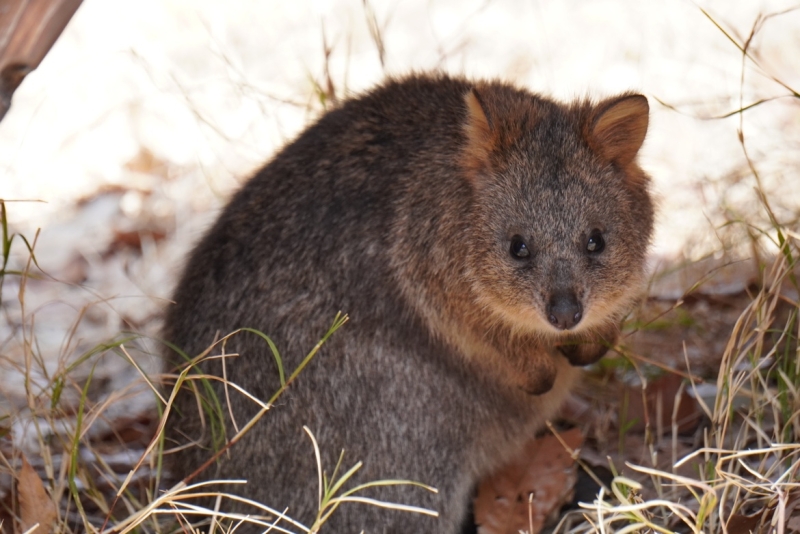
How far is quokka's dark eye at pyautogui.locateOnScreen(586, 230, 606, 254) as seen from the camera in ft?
12.3

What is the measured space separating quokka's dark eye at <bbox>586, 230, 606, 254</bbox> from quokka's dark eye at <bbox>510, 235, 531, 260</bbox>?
0.24 m

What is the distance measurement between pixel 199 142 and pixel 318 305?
367cm

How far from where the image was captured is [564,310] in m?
3.58

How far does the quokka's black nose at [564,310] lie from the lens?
11.8 feet

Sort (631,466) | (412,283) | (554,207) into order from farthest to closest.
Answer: (412,283) < (554,207) < (631,466)

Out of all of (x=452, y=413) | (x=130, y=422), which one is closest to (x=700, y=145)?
(x=452, y=413)

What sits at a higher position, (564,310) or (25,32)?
(564,310)

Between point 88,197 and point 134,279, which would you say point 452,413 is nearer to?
point 134,279

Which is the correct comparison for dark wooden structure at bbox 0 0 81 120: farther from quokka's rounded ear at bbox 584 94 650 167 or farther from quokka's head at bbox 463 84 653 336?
quokka's rounded ear at bbox 584 94 650 167

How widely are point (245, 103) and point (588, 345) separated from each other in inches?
163

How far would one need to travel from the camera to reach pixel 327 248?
13.4 ft

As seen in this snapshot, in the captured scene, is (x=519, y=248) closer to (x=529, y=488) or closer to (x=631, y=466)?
(x=631, y=466)

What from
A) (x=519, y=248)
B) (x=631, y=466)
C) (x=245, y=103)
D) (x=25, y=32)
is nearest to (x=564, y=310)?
(x=519, y=248)

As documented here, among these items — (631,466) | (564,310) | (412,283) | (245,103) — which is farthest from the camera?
(245,103)
